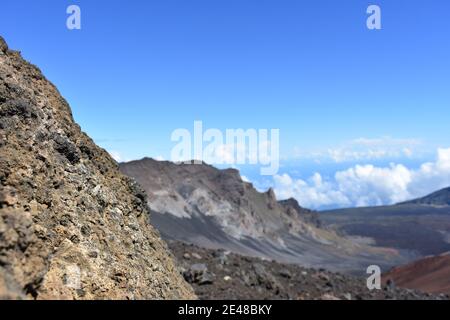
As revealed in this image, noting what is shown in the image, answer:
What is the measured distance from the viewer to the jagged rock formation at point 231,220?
8400 cm

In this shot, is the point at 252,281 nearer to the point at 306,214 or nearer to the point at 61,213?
the point at 61,213

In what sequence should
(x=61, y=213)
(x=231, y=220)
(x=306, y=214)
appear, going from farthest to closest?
(x=306, y=214)
(x=231, y=220)
(x=61, y=213)

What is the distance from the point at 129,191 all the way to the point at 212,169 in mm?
106654

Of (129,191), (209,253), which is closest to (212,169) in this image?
(209,253)

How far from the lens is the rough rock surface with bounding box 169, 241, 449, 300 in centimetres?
2436

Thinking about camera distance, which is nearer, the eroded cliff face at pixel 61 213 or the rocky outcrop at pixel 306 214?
the eroded cliff face at pixel 61 213

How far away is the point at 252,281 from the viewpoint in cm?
2720

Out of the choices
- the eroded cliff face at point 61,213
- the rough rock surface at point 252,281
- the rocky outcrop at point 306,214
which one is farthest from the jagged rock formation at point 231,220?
the eroded cliff face at point 61,213

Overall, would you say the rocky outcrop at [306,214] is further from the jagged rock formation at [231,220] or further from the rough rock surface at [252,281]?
the rough rock surface at [252,281]

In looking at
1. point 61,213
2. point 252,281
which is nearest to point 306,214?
point 252,281

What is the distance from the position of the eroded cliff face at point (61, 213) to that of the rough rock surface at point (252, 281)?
593 inches

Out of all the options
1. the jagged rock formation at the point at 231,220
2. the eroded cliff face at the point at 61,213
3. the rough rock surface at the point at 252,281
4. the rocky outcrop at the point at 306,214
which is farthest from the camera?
the rocky outcrop at the point at 306,214

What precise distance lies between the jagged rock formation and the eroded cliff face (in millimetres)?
64594

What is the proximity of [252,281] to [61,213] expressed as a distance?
2242cm
